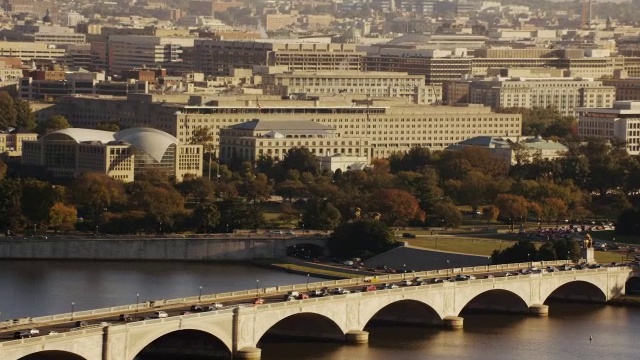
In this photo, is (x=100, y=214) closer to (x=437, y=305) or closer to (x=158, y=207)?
(x=158, y=207)

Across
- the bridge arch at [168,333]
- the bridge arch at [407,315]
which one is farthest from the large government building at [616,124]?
the bridge arch at [168,333]

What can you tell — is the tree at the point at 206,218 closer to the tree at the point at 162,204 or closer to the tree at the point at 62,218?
the tree at the point at 162,204

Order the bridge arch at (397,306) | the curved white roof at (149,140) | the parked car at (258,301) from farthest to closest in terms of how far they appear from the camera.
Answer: the curved white roof at (149,140), the bridge arch at (397,306), the parked car at (258,301)

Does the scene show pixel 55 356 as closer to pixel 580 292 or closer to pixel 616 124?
pixel 580 292

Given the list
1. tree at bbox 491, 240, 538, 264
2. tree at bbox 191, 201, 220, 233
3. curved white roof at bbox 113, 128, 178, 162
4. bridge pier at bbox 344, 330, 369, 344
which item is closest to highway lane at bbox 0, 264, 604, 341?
bridge pier at bbox 344, 330, 369, 344

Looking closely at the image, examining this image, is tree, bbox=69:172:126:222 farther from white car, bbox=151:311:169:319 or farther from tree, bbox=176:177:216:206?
white car, bbox=151:311:169:319

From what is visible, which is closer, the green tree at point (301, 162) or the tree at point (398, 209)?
the tree at point (398, 209)
